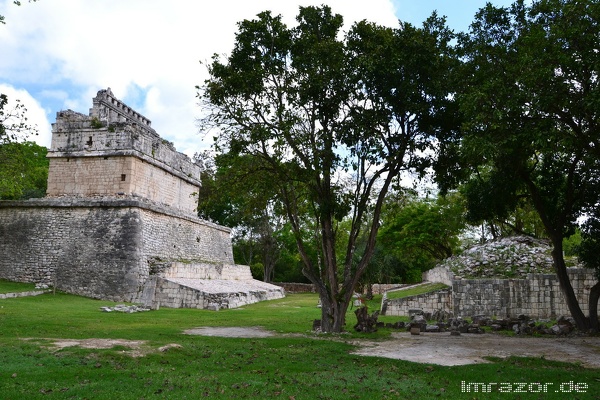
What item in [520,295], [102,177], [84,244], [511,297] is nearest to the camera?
[520,295]

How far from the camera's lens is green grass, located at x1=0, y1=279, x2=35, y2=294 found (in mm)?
20355

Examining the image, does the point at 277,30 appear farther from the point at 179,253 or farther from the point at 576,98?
the point at 179,253

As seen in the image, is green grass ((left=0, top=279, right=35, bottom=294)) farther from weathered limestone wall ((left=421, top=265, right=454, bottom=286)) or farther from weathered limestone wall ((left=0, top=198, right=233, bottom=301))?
weathered limestone wall ((left=421, top=265, right=454, bottom=286))

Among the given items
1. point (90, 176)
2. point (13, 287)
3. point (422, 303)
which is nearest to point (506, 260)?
point (422, 303)

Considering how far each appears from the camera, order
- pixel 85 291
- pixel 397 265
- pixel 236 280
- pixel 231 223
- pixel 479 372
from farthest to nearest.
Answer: pixel 231 223 → pixel 397 265 → pixel 236 280 → pixel 85 291 → pixel 479 372

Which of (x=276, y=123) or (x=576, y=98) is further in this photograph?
(x=276, y=123)

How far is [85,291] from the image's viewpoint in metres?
22.1

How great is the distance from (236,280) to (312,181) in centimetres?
1900

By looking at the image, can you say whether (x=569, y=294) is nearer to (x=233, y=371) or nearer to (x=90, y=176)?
(x=233, y=371)

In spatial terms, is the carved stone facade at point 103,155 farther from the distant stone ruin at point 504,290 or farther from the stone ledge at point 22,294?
the distant stone ruin at point 504,290

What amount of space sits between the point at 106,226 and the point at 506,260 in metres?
17.8

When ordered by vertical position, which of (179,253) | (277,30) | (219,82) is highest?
(277,30)

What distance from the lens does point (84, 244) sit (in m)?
23.0

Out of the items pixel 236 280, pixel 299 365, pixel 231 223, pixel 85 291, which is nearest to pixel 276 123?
pixel 299 365
